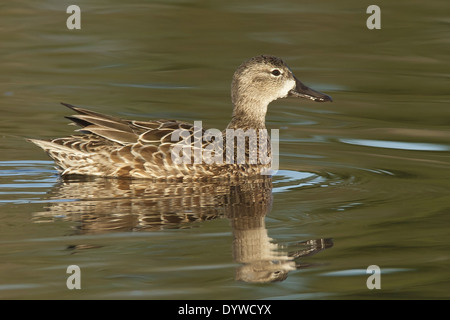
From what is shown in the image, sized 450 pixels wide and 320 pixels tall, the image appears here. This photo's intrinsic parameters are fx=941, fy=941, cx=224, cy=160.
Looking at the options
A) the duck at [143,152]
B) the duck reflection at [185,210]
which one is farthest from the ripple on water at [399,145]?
the duck reflection at [185,210]

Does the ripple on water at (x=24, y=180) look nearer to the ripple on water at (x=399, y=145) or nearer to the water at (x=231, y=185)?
the water at (x=231, y=185)

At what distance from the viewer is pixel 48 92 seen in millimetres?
12711

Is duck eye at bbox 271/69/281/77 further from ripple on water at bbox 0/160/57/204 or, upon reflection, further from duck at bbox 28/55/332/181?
ripple on water at bbox 0/160/57/204

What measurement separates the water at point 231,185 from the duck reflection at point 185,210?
0.02 metres

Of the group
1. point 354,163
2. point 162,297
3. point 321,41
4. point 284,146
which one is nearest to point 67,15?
point 321,41

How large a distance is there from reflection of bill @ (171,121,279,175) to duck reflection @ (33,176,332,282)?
24 cm

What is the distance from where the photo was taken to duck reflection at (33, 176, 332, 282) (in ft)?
21.9

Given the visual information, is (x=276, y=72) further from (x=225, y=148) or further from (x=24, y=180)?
(x=24, y=180)

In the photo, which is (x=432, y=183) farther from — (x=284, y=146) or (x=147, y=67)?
(x=147, y=67)

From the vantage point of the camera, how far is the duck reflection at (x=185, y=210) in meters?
6.67

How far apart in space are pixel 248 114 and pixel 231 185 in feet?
4.22

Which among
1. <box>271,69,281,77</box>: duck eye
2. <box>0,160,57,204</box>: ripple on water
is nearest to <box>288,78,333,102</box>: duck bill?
<box>271,69,281,77</box>: duck eye

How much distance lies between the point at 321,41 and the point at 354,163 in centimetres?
515

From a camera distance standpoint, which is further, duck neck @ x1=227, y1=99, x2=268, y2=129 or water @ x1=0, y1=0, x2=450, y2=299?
duck neck @ x1=227, y1=99, x2=268, y2=129
